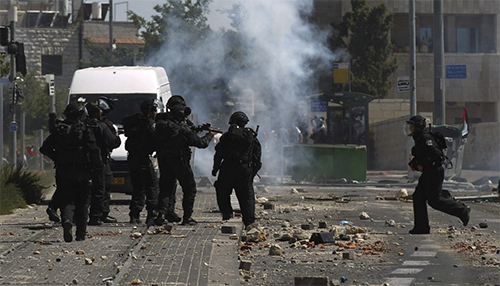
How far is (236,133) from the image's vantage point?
45.1 feet

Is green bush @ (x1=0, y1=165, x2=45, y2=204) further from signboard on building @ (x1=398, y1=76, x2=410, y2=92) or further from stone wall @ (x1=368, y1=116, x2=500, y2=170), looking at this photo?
stone wall @ (x1=368, y1=116, x2=500, y2=170)

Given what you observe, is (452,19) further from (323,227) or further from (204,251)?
(204,251)

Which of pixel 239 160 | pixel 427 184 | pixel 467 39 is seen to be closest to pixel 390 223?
pixel 427 184

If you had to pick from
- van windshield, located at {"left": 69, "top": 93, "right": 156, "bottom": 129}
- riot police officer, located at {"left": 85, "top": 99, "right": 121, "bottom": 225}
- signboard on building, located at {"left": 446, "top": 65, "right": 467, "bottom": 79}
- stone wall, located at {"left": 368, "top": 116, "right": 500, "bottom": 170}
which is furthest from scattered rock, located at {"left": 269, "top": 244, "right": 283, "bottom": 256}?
stone wall, located at {"left": 368, "top": 116, "right": 500, "bottom": 170}

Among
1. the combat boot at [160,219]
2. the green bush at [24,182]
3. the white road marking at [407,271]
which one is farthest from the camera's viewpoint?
the green bush at [24,182]

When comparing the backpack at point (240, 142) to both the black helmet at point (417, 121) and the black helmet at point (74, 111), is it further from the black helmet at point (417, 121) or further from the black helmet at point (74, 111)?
the black helmet at point (74, 111)

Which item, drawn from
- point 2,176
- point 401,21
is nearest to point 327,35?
point 401,21

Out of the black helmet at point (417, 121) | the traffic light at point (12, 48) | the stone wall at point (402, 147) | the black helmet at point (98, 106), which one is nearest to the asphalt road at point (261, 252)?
the black helmet at point (417, 121)

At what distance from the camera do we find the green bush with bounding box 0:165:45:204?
1938 centimetres

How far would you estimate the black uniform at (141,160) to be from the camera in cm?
1438

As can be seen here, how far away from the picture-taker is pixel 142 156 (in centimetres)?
1451

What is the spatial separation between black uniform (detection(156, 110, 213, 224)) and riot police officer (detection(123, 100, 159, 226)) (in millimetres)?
185

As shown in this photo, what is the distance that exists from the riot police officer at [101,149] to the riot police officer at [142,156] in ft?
1.23

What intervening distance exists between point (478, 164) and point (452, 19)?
15080 millimetres
